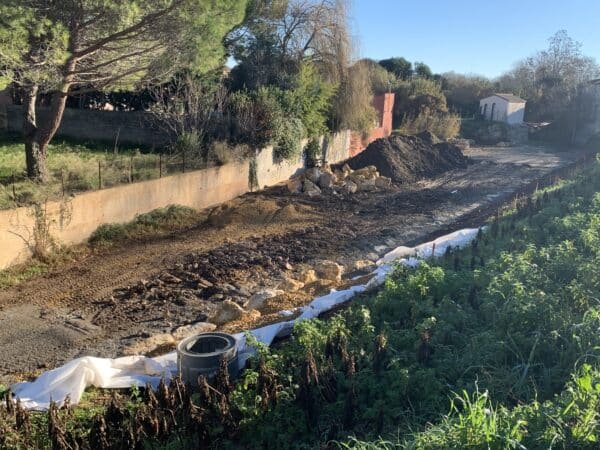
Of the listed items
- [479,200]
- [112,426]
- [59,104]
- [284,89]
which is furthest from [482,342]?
[284,89]

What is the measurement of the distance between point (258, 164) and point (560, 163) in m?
19.1

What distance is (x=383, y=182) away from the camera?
19859mm

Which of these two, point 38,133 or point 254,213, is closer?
point 38,133

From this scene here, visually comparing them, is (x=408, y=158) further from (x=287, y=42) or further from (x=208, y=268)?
(x=208, y=268)

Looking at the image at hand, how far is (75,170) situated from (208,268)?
15.1 feet

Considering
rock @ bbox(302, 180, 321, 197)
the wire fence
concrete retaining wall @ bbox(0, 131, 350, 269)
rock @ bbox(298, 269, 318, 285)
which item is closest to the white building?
concrete retaining wall @ bbox(0, 131, 350, 269)

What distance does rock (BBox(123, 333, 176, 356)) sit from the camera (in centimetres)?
705

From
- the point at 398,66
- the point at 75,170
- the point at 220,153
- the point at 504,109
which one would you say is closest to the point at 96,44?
the point at 75,170

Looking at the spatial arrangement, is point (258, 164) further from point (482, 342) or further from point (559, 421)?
point (559, 421)

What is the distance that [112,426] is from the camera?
14.2ft

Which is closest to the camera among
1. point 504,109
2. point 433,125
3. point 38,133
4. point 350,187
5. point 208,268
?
point 208,268

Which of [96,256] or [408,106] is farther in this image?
[408,106]

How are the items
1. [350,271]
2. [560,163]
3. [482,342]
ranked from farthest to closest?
[560,163] → [350,271] → [482,342]

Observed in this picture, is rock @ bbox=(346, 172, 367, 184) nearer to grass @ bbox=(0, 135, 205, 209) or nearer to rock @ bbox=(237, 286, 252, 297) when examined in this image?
grass @ bbox=(0, 135, 205, 209)
